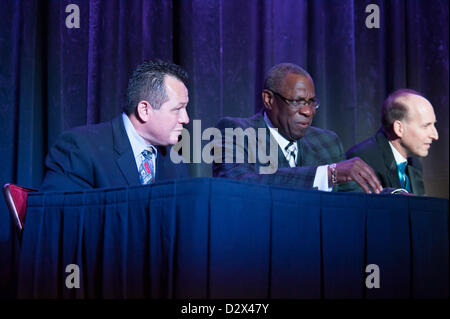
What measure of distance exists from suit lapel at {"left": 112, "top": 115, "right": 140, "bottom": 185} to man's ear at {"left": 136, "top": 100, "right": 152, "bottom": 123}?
13 cm

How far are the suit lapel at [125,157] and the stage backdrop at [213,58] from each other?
3.05ft

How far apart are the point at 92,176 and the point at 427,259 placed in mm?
1205

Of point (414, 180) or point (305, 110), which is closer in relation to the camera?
point (305, 110)

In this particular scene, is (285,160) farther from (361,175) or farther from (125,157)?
(125,157)

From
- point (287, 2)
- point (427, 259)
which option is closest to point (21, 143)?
point (287, 2)

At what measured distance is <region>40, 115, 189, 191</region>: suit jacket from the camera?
2.05 metres

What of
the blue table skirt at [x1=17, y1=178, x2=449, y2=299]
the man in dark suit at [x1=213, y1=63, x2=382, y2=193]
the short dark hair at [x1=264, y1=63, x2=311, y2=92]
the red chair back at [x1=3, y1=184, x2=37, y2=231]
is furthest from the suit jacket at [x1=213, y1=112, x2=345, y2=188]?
the red chair back at [x1=3, y1=184, x2=37, y2=231]

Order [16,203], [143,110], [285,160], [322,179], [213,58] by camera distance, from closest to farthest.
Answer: [16,203]
[322,179]
[143,110]
[285,160]
[213,58]

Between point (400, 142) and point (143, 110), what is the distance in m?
1.53

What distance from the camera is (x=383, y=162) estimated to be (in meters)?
3.01

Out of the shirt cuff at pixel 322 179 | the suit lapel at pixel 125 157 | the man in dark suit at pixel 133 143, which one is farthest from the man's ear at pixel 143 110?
the shirt cuff at pixel 322 179

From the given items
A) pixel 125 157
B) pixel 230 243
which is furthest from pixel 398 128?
pixel 230 243

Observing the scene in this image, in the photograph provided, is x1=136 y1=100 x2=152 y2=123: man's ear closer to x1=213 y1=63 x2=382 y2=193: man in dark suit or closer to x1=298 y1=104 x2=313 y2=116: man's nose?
x1=213 y1=63 x2=382 y2=193: man in dark suit
